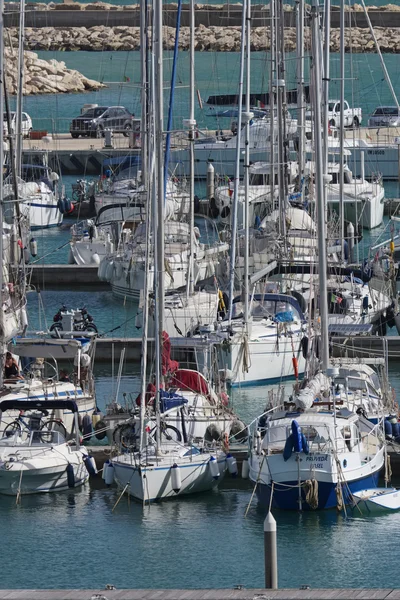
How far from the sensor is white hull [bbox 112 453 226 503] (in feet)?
82.7

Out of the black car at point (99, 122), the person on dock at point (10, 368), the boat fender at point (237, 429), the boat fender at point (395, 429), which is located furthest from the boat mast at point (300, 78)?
the black car at point (99, 122)

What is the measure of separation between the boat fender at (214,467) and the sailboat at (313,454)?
622 mm

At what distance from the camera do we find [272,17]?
4347 centimetres

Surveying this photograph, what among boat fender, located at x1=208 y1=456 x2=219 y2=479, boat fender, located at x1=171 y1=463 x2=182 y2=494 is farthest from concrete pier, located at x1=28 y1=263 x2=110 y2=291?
boat fender, located at x1=171 y1=463 x2=182 y2=494

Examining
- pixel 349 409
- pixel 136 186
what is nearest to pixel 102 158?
pixel 136 186

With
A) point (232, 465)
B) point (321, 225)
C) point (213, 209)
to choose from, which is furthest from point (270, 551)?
point (213, 209)

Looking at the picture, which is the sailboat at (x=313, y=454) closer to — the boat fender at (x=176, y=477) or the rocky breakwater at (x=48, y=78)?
the boat fender at (x=176, y=477)

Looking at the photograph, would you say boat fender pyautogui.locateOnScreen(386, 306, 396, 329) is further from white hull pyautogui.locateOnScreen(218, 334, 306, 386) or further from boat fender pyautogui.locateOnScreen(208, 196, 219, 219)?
boat fender pyautogui.locateOnScreen(208, 196, 219, 219)

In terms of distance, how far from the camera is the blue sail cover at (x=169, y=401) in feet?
87.3

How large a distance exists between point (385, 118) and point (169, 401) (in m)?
43.9

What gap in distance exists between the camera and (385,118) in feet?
226

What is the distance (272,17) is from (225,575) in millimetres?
23346

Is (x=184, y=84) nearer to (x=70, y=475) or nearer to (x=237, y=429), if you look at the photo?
(x=237, y=429)

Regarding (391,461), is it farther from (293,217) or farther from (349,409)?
(293,217)
